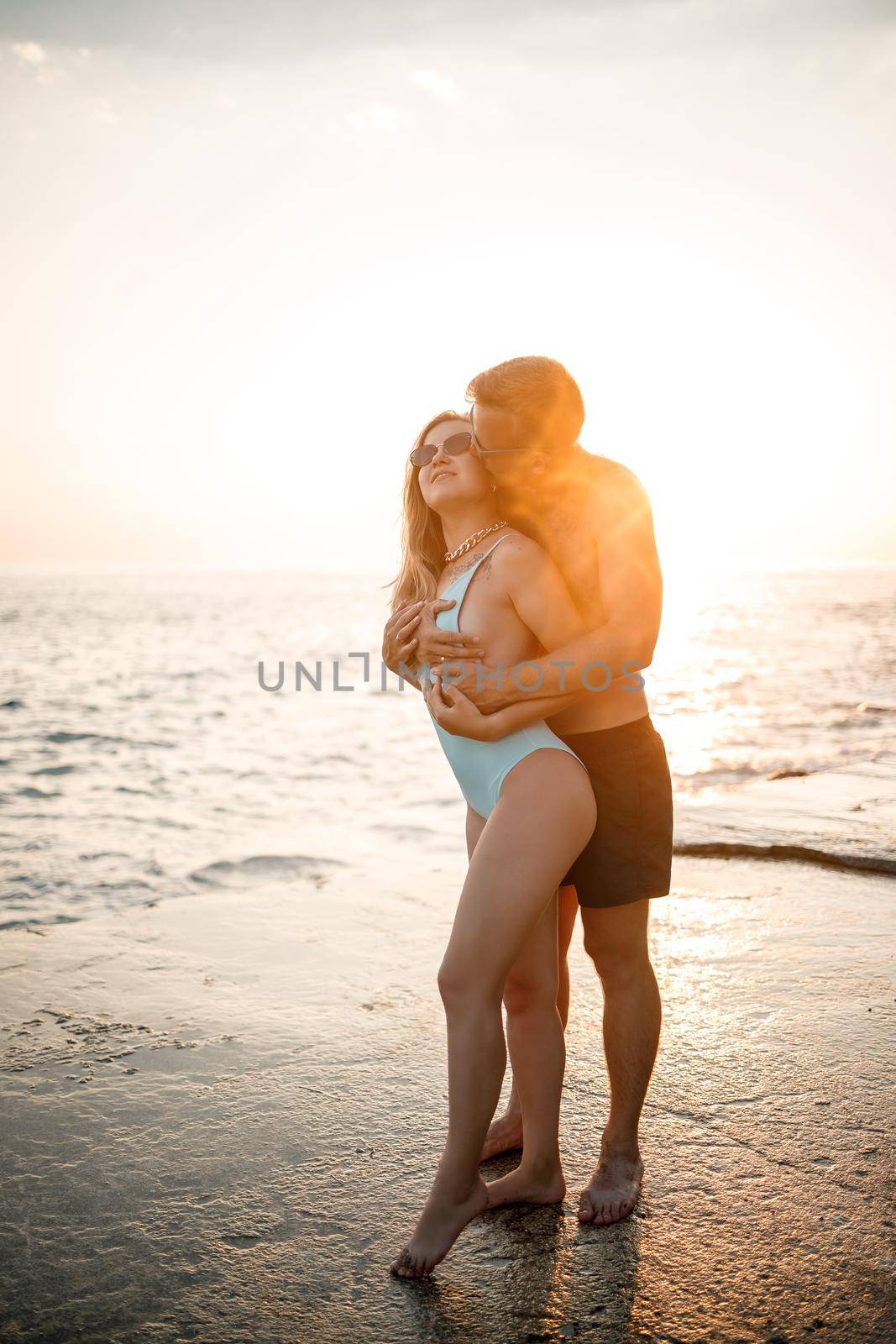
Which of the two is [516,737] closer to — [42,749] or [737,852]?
[737,852]

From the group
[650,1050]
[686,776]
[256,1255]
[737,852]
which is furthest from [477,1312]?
[686,776]

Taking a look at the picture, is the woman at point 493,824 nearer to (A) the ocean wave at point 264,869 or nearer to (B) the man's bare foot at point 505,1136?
(B) the man's bare foot at point 505,1136

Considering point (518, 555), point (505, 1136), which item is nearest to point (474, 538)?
point (518, 555)

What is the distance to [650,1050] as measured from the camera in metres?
2.80

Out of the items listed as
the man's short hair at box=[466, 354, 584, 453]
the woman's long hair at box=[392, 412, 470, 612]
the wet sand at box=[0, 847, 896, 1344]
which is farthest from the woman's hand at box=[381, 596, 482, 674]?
the wet sand at box=[0, 847, 896, 1344]

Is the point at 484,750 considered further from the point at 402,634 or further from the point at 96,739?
the point at 96,739

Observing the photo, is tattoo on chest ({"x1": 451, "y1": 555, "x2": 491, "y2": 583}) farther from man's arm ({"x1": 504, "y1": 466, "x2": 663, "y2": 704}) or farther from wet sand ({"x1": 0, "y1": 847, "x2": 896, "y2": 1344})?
wet sand ({"x1": 0, "y1": 847, "x2": 896, "y2": 1344})

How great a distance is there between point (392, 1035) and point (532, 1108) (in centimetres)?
103

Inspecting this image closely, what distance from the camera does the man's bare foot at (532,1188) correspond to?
2688 mm

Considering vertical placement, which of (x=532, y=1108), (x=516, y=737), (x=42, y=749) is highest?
(x=516, y=737)

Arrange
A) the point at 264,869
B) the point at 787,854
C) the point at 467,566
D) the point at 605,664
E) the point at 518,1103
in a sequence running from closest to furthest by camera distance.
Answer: the point at 605,664, the point at 467,566, the point at 518,1103, the point at 787,854, the point at 264,869

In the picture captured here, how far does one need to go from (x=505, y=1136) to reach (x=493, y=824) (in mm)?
1144

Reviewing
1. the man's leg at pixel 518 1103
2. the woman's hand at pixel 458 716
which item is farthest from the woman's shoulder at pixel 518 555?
the man's leg at pixel 518 1103

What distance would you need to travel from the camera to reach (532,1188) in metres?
2.70
